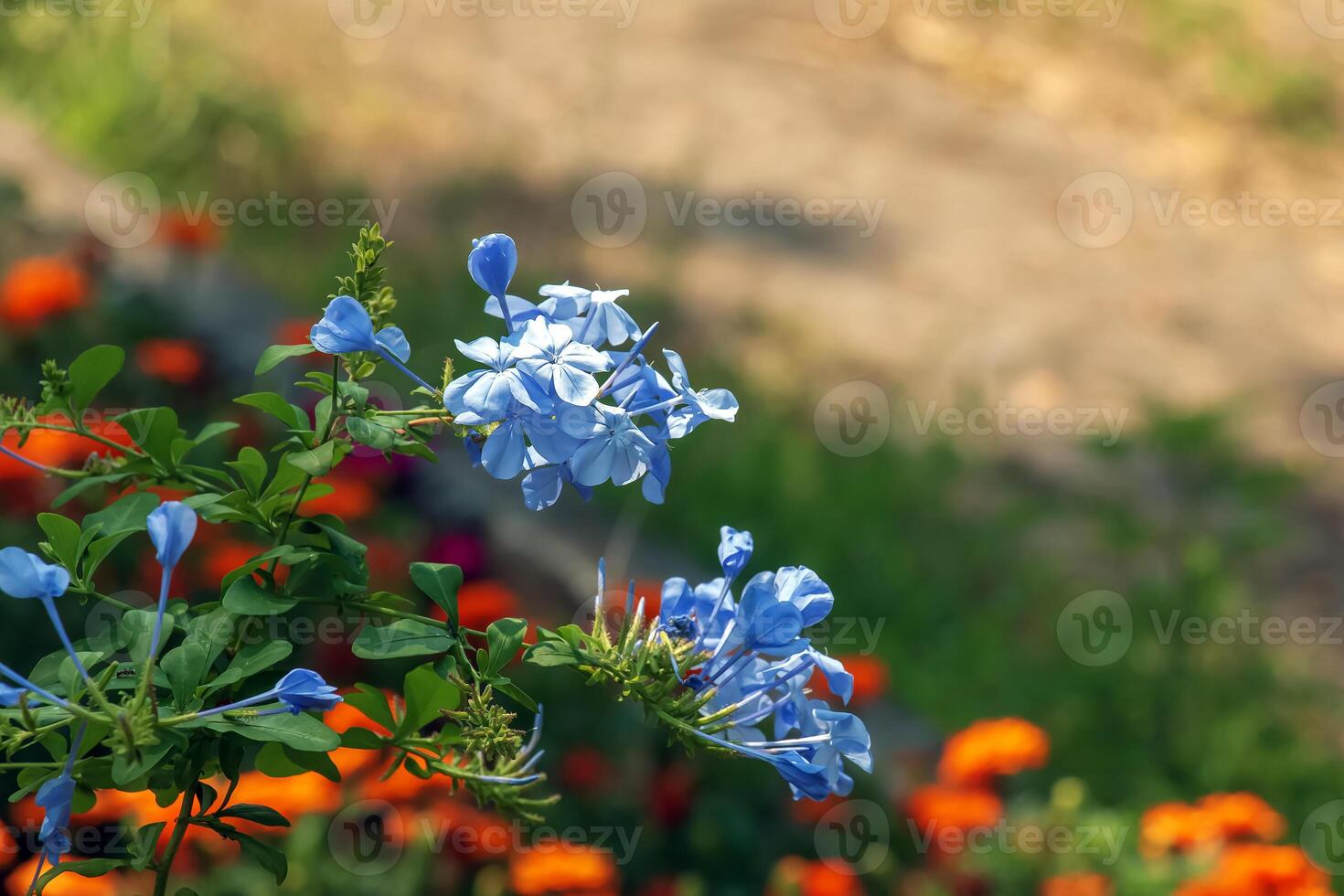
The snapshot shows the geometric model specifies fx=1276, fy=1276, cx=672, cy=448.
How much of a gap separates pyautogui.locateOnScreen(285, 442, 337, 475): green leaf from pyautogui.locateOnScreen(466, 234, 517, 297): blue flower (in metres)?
0.13

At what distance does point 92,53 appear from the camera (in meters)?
5.26

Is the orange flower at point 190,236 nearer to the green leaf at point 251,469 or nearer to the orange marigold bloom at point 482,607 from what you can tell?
the orange marigold bloom at point 482,607

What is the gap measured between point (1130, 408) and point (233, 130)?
3.59 m

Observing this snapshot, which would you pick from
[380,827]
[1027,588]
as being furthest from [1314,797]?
[380,827]

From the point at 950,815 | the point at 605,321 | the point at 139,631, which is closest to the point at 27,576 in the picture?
the point at 139,631

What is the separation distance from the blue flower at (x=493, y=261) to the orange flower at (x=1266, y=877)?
57.3 inches

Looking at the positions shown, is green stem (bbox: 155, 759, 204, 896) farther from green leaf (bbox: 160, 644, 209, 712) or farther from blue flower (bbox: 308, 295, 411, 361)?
blue flower (bbox: 308, 295, 411, 361)

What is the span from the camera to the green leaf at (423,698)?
74cm

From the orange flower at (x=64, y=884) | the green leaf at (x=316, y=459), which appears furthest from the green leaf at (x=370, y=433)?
the orange flower at (x=64, y=884)

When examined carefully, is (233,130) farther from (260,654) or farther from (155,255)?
(260,654)

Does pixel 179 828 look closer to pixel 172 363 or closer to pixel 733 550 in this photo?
pixel 733 550

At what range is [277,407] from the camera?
0.77 meters

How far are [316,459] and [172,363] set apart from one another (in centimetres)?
213

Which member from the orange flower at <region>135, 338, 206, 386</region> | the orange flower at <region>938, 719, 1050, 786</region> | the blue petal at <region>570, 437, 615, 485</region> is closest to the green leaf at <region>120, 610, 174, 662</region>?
the blue petal at <region>570, 437, 615, 485</region>
